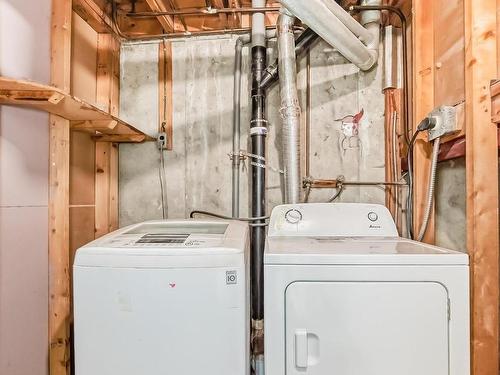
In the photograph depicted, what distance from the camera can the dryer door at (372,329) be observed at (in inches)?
40.2

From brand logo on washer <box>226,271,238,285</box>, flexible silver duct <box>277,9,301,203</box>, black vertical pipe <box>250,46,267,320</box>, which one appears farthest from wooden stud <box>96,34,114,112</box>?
brand logo on washer <box>226,271,238,285</box>

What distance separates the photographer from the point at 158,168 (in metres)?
2.09

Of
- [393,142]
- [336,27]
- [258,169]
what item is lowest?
[258,169]

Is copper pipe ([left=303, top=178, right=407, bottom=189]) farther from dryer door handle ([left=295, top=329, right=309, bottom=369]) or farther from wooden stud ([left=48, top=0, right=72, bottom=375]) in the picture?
wooden stud ([left=48, top=0, right=72, bottom=375])

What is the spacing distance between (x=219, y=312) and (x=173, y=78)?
1.60 m

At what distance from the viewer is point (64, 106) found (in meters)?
1.37

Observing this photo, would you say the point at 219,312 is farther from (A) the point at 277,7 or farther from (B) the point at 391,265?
(A) the point at 277,7

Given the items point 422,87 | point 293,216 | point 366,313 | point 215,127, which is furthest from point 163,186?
point 422,87

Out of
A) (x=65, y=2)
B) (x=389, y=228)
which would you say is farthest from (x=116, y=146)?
(x=389, y=228)

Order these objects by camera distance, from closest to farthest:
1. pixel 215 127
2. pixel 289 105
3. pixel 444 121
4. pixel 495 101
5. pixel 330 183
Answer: pixel 495 101 < pixel 444 121 < pixel 289 105 < pixel 330 183 < pixel 215 127

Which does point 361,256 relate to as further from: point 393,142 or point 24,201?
point 24,201

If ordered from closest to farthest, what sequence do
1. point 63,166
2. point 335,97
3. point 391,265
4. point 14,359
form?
1. point 391,265
2. point 14,359
3. point 63,166
4. point 335,97

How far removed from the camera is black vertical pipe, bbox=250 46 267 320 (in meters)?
1.86

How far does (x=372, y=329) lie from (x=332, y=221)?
0.62m
